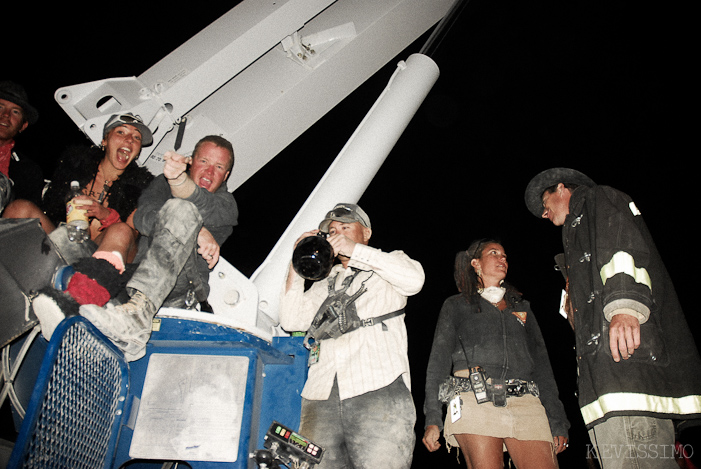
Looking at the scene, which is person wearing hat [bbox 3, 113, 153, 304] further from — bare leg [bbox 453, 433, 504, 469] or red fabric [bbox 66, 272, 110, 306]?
bare leg [bbox 453, 433, 504, 469]

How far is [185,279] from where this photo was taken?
2.09 m

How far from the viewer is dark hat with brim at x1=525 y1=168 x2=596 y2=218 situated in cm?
255

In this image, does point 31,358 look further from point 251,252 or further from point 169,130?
point 251,252

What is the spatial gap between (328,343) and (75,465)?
1.19 metres

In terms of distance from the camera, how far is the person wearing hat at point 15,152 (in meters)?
2.40

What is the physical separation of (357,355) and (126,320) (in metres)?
1.09

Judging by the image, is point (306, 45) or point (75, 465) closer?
point (75, 465)

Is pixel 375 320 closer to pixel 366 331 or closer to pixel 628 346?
pixel 366 331

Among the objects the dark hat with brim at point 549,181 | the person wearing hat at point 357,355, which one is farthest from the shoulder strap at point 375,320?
the dark hat with brim at point 549,181

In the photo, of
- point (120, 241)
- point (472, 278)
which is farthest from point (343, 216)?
point (120, 241)

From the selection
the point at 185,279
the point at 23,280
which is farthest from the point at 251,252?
the point at 23,280

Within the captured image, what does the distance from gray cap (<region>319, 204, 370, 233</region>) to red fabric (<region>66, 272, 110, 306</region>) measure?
130cm

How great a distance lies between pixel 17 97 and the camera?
248 cm

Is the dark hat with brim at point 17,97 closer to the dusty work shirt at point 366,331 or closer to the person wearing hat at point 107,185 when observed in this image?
the person wearing hat at point 107,185
